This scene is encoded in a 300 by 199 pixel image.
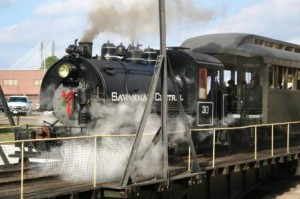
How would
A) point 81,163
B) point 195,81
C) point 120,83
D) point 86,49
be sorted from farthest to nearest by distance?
1. point 195,81
2. point 86,49
3. point 120,83
4. point 81,163

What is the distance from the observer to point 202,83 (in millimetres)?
11977

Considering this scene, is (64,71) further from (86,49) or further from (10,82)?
(10,82)

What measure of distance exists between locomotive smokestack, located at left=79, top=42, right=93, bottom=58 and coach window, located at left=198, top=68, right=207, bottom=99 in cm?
287

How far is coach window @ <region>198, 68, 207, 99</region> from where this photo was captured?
11.9m

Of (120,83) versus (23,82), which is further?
(23,82)

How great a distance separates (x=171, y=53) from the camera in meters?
12.2

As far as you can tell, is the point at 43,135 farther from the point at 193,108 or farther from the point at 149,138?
the point at 193,108

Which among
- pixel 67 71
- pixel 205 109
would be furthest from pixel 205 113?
pixel 67 71

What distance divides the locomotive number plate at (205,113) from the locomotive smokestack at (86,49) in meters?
3.01

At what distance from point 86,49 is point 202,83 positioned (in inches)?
125

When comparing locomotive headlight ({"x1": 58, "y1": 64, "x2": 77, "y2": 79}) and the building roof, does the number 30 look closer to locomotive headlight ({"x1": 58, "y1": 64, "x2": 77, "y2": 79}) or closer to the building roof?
locomotive headlight ({"x1": 58, "y1": 64, "x2": 77, "y2": 79})

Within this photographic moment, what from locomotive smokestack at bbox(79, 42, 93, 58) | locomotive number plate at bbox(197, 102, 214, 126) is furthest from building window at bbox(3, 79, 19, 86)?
locomotive smokestack at bbox(79, 42, 93, 58)

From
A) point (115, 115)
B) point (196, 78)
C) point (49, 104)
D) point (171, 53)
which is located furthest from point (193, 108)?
point (49, 104)

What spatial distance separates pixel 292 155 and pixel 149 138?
5920mm
